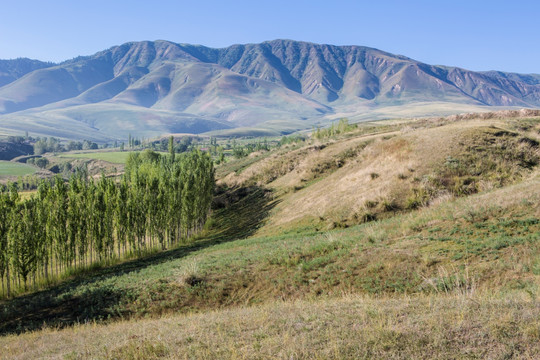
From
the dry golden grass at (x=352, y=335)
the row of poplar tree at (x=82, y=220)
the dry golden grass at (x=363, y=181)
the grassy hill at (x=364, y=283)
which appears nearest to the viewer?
the dry golden grass at (x=352, y=335)

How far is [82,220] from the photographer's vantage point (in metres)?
40.6

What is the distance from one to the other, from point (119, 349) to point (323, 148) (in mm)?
64419

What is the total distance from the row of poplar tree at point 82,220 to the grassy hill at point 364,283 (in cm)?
904

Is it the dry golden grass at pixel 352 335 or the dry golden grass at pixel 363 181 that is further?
the dry golden grass at pixel 363 181

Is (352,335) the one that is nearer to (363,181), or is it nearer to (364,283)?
(364,283)

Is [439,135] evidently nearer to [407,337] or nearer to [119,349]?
[407,337]

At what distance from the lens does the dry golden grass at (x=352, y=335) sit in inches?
304

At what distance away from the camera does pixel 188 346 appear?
924cm

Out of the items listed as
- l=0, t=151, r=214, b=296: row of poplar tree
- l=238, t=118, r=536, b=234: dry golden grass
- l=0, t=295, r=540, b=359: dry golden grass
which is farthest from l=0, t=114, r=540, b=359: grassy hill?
l=0, t=151, r=214, b=296: row of poplar tree

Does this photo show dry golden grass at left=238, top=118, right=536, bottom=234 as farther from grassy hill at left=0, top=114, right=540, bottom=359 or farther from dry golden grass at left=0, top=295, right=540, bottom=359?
dry golden grass at left=0, top=295, right=540, bottom=359

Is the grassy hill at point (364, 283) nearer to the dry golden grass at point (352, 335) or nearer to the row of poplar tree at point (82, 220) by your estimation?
the dry golden grass at point (352, 335)

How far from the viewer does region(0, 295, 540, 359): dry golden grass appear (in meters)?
7.71

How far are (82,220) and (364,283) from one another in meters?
36.3

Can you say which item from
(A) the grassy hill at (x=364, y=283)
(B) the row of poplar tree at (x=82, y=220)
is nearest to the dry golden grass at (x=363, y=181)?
(A) the grassy hill at (x=364, y=283)
